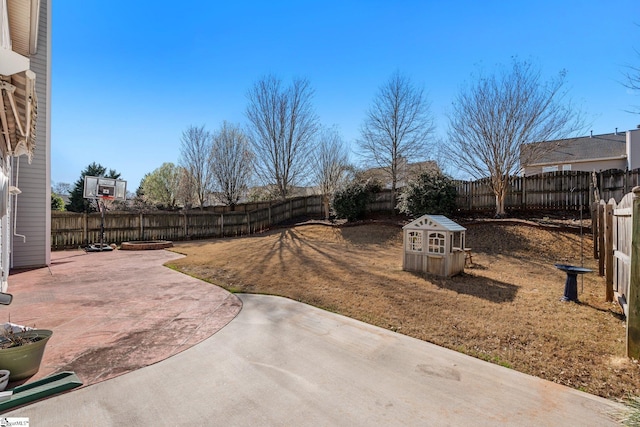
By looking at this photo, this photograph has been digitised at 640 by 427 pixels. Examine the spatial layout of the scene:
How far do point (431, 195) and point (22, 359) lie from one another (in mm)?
12689

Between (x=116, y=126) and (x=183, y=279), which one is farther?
(x=116, y=126)

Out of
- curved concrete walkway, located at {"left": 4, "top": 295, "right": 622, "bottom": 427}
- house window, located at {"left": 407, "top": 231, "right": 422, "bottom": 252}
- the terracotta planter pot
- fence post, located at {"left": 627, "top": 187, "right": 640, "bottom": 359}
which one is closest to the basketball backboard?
the terracotta planter pot

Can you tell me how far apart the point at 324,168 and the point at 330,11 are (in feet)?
35.3

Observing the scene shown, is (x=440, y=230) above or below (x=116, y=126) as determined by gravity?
below

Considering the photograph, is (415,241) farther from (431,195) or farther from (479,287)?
(431,195)

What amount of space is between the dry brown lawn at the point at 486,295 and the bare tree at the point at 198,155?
13408mm

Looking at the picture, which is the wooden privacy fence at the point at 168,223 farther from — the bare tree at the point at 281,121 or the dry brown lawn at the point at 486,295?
the dry brown lawn at the point at 486,295

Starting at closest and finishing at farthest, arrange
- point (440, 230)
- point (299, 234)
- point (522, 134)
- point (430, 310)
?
1. point (430, 310)
2. point (440, 230)
3. point (522, 134)
4. point (299, 234)

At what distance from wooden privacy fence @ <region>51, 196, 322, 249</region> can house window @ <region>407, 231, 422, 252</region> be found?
12.6 meters

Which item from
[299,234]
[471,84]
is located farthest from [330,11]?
[299,234]

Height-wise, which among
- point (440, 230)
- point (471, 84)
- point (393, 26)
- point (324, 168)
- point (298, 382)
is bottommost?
point (298, 382)

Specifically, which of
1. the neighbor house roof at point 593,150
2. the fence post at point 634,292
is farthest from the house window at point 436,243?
the neighbor house roof at point 593,150

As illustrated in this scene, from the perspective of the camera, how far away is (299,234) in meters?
14.7

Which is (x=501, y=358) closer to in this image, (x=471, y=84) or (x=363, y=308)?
(x=363, y=308)
